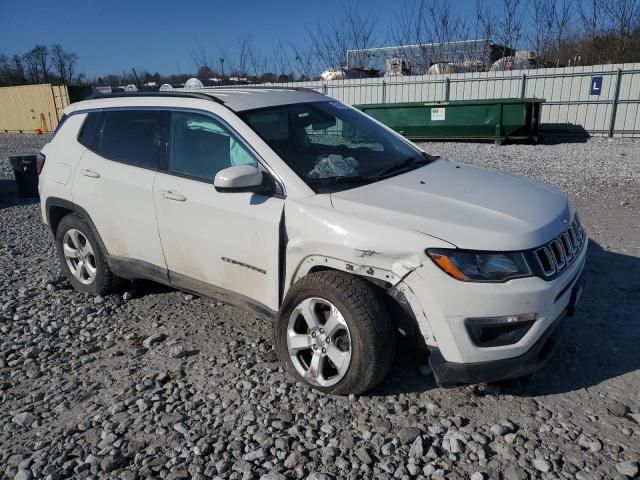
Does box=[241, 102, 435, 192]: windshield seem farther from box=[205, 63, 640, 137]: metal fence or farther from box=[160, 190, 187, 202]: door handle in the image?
box=[205, 63, 640, 137]: metal fence

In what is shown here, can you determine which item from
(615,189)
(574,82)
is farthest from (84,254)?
(574,82)

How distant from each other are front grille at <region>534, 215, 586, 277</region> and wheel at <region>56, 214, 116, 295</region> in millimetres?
3442

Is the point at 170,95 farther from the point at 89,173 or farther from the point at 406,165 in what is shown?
the point at 406,165

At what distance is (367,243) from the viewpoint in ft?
8.97

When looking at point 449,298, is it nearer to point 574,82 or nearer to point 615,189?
point 615,189

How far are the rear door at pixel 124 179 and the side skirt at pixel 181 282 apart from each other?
0.03 meters

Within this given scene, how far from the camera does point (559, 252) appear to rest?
2857 mm

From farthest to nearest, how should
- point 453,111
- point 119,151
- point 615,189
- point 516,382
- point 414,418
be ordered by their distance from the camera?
point 453,111
point 615,189
point 119,151
point 516,382
point 414,418

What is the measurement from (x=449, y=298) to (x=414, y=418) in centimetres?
78

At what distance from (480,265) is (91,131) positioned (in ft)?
11.4

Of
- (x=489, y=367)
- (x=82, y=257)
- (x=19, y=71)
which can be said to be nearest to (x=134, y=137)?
(x=82, y=257)

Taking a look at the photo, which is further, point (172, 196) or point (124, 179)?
point (124, 179)

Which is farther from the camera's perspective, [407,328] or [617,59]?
[617,59]

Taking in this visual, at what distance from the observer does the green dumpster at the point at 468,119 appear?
1511cm
